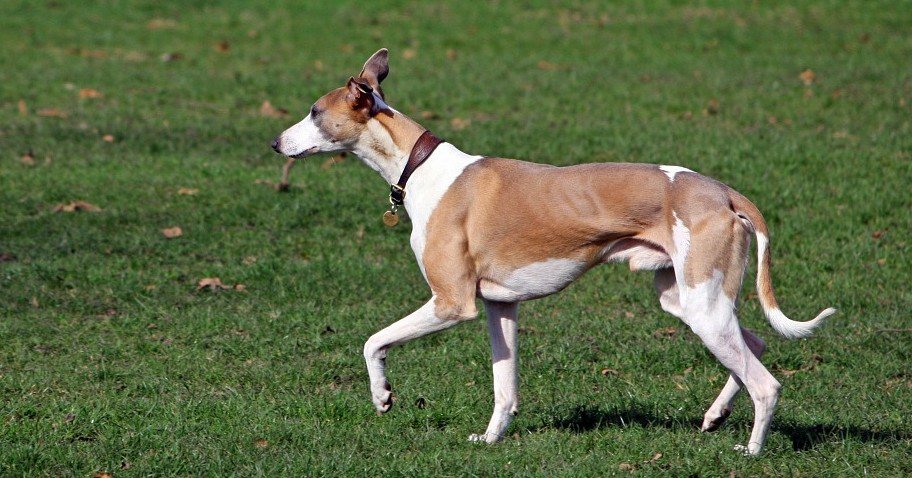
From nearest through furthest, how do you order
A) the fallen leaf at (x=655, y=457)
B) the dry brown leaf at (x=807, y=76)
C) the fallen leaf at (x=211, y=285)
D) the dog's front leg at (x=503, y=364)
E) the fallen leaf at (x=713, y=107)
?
the fallen leaf at (x=655, y=457) → the dog's front leg at (x=503, y=364) → the fallen leaf at (x=211, y=285) → the fallen leaf at (x=713, y=107) → the dry brown leaf at (x=807, y=76)

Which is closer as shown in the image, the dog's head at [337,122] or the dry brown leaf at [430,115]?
the dog's head at [337,122]

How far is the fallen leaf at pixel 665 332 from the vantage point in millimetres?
8336

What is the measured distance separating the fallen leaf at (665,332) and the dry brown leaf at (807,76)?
302 inches

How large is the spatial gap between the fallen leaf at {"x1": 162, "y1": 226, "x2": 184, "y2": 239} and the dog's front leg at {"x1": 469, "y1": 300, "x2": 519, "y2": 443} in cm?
454

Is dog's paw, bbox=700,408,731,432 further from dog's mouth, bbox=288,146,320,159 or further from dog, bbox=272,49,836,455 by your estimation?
dog's mouth, bbox=288,146,320,159

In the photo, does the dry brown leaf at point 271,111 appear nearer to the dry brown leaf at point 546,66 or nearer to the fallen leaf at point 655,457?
the dry brown leaf at point 546,66

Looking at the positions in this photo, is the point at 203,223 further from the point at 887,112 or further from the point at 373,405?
the point at 887,112

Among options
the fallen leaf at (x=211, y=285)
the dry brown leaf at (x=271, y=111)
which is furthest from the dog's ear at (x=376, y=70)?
the dry brown leaf at (x=271, y=111)

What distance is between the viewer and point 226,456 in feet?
19.6

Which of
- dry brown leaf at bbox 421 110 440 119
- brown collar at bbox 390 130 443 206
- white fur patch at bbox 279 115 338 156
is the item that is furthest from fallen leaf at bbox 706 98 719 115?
white fur patch at bbox 279 115 338 156

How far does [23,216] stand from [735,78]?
905cm

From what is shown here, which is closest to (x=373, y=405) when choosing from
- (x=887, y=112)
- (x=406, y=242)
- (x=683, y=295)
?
(x=683, y=295)

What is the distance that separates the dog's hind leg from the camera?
622 centimetres

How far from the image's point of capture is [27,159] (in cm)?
1209
